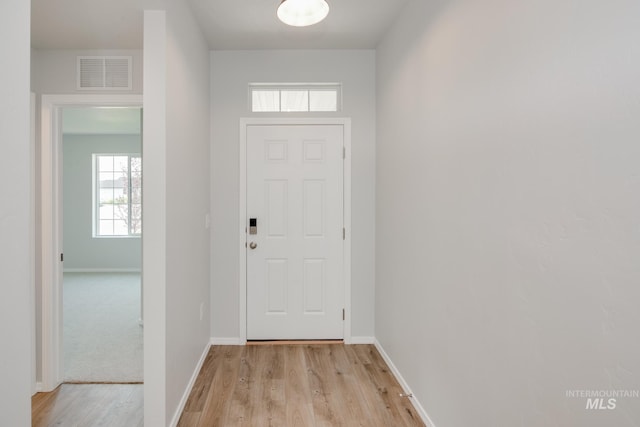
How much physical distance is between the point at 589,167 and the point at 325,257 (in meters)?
2.56

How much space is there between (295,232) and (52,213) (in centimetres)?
192

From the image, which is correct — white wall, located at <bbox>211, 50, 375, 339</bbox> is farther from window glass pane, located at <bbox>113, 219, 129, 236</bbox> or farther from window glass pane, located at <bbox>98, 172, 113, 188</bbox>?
window glass pane, located at <bbox>98, 172, 113, 188</bbox>

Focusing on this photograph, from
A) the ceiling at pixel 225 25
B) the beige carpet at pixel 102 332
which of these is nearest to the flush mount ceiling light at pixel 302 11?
the ceiling at pixel 225 25

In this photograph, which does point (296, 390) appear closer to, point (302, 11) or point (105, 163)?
point (302, 11)

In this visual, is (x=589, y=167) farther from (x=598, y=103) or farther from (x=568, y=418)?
(x=568, y=418)

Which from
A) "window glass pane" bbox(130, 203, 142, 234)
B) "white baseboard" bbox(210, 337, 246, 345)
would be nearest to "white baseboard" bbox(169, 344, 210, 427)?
"white baseboard" bbox(210, 337, 246, 345)

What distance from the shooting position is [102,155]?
7012 mm

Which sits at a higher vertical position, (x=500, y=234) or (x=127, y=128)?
(x=127, y=128)

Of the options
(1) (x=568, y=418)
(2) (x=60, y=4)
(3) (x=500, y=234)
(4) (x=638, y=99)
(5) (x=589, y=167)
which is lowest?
(1) (x=568, y=418)

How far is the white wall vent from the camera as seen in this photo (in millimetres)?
2664

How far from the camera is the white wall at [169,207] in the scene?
1.96 metres

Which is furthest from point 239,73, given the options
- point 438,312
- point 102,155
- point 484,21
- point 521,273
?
point 102,155

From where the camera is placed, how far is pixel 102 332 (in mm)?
3693

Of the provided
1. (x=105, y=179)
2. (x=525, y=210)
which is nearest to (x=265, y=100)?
(x=525, y=210)
